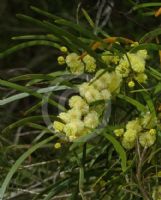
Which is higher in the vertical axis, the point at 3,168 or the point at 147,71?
the point at 147,71

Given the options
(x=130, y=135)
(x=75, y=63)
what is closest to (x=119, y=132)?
(x=130, y=135)

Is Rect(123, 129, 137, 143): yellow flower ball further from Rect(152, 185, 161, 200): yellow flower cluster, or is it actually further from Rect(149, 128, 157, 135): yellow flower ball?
Rect(152, 185, 161, 200): yellow flower cluster

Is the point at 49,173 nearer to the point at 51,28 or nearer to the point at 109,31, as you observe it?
the point at 109,31

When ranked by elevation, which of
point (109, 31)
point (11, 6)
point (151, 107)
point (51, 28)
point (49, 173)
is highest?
point (11, 6)

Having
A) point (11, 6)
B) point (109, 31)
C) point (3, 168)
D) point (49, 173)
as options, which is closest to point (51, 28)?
point (3, 168)

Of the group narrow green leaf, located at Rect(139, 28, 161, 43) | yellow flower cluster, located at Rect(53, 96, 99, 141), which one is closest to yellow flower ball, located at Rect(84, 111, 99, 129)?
yellow flower cluster, located at Rect(53, 96, 99, 141)

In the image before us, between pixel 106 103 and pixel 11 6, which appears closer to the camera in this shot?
pixel 106 103
